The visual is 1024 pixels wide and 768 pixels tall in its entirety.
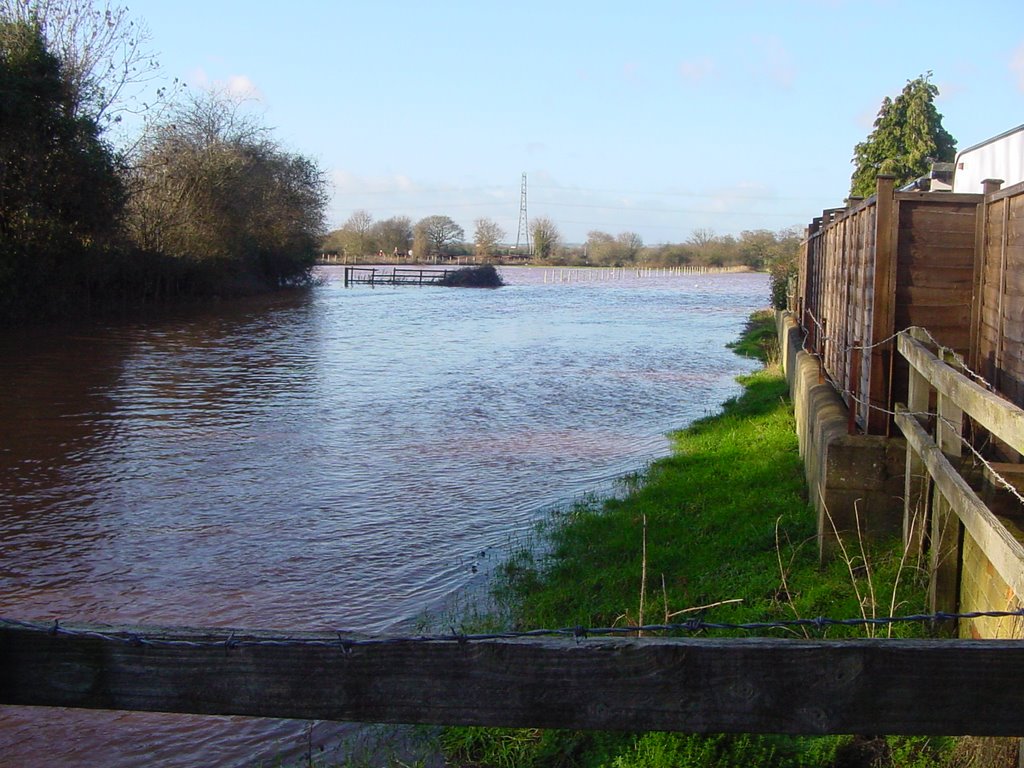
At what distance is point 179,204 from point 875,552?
38.1 meters

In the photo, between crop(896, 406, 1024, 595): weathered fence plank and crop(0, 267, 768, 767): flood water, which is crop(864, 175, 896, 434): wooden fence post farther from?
crop(0, 267, 768, 767): flood water

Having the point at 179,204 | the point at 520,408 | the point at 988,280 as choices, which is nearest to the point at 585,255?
the point at 179,204

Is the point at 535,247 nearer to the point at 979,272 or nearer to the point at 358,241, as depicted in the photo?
the point at 358,241

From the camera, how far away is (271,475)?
34.8ft

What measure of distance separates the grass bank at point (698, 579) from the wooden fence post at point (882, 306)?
2.86 feet

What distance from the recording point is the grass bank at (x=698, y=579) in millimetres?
4141

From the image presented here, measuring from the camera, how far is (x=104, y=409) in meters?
14.9

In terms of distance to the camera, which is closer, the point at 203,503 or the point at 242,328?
the point at 203,503

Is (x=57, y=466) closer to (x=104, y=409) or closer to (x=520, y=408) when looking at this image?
(x=104, y=409)

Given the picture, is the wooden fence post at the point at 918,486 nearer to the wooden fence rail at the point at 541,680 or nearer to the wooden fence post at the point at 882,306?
the wooden fence post at the point at 882,306

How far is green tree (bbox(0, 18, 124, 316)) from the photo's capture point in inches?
974

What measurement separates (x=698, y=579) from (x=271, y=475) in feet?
18.3

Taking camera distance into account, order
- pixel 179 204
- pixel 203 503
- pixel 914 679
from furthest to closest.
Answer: pixel 179 204
pixel 203 503
pixel 914 679

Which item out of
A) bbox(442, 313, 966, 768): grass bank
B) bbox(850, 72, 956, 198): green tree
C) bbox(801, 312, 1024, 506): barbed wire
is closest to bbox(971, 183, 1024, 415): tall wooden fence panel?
bbox(801, 312, 1024, 506): barbed wire
